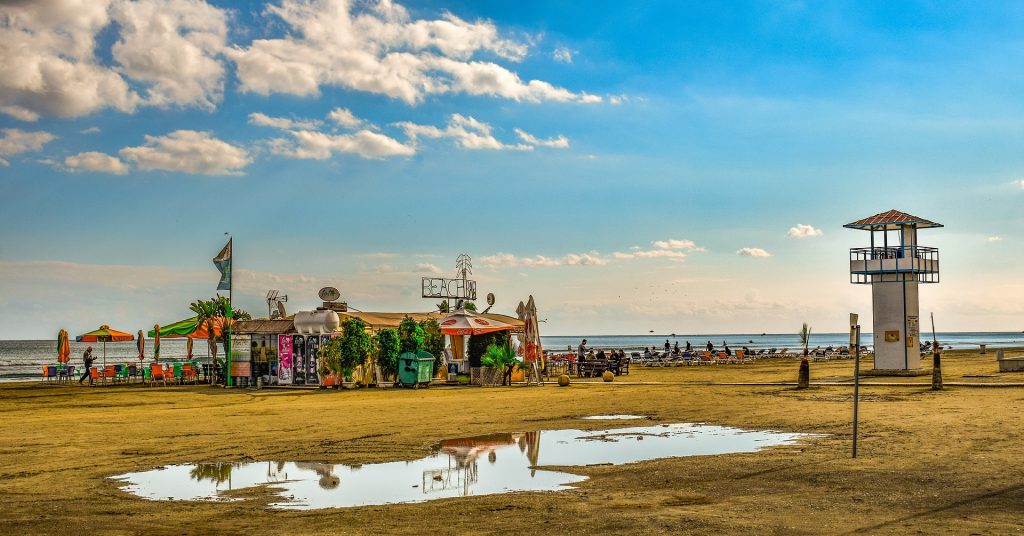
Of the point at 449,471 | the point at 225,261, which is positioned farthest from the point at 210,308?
the point at 449,471

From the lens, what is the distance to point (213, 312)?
36.0m

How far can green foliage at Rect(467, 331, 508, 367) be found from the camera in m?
34.8

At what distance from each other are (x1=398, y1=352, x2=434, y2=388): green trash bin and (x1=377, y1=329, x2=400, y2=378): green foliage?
11.3 inches

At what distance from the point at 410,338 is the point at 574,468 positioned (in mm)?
20444

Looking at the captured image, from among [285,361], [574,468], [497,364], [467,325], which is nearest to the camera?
[574,468]

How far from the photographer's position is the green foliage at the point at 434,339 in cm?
3434

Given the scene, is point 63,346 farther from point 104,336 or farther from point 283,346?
point 283,346

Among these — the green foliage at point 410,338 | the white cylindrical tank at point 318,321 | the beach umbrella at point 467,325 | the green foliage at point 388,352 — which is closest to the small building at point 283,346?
the white cylindrical tank at point 318,321

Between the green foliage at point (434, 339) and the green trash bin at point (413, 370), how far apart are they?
6.47ft

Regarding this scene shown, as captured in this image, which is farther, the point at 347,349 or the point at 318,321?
the point at 318,321

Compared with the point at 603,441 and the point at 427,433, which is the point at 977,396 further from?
the point at 427,433

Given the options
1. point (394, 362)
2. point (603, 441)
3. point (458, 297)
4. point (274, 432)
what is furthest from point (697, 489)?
point (458, 297)

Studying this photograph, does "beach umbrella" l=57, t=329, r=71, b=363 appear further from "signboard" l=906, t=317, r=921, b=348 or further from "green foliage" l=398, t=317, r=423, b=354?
"signboard" l=906, t=317, r=921, b=348

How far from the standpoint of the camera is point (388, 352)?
3228 cm
